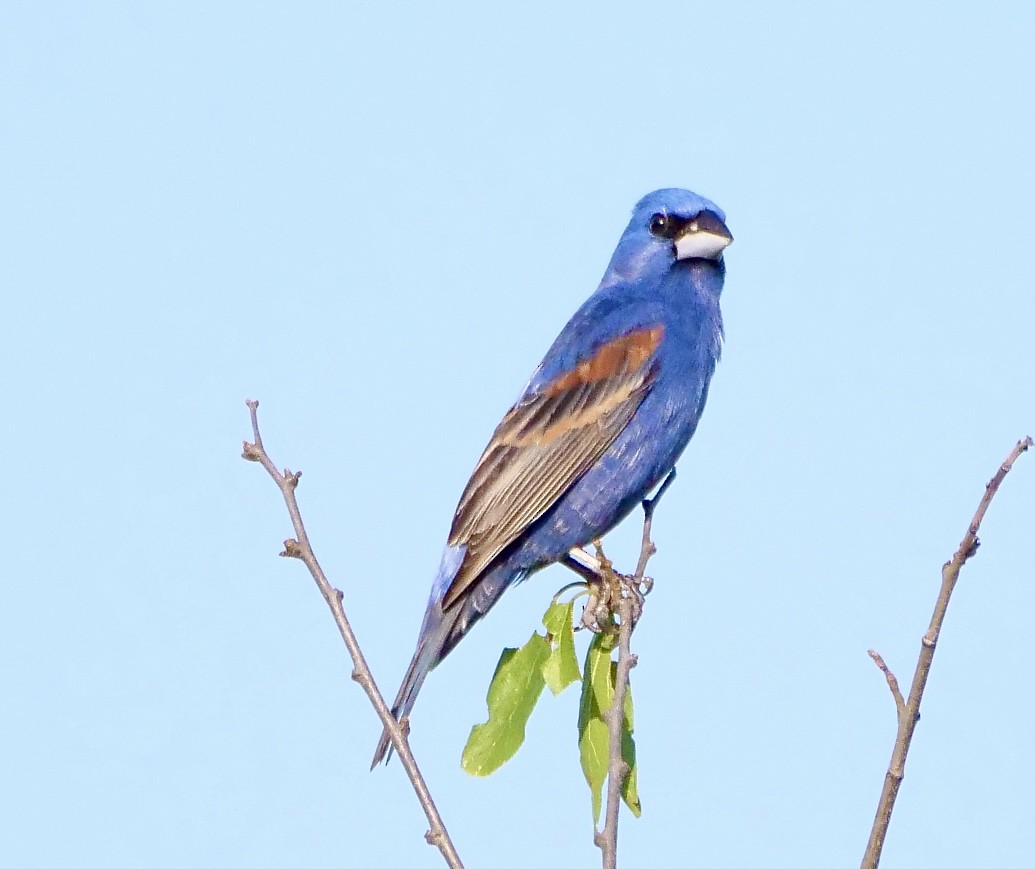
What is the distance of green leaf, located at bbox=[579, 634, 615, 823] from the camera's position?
516 centimetres

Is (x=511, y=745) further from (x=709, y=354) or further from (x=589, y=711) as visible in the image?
(x=709, y=354)

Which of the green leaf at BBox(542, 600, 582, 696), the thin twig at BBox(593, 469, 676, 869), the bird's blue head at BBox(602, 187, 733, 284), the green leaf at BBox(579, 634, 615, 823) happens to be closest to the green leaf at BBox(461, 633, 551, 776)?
the green leaf at BBox(542, 600, 582, 696)

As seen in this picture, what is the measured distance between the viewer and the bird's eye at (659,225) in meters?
7.94

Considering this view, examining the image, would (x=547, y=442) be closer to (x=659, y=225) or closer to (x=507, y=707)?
(x=659, y=225)

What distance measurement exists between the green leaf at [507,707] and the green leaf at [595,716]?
0.18 meters

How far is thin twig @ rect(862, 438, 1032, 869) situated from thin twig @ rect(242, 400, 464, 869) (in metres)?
1.11

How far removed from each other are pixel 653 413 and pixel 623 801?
246 centimetres

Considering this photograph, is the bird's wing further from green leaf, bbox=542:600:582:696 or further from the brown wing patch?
green leaf, bbox=542:600:582:696

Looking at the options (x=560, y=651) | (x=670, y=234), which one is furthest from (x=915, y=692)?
(x=670, y=234)

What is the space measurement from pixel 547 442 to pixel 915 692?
12.7 feet

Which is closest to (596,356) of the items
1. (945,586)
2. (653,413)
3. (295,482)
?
(653,413)

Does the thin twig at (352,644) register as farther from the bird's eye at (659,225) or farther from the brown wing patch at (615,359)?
the bird's eye at (659,225)

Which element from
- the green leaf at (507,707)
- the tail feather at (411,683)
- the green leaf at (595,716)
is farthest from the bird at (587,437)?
the green leaf at (595,716)

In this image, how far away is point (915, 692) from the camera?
11.7 ft
